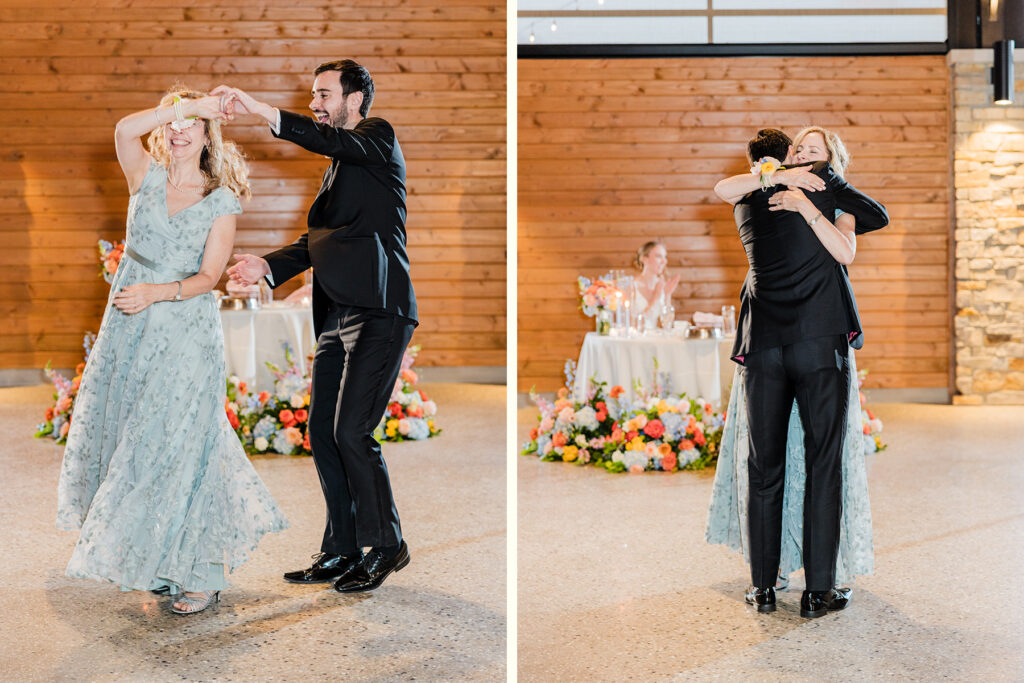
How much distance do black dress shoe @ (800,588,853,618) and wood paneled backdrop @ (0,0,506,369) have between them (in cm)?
621

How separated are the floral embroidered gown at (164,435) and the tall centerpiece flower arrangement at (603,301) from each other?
344cm

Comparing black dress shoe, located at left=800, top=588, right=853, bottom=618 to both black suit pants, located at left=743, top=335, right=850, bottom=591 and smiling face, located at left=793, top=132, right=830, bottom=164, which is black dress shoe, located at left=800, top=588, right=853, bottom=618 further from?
smiling face, located at left=793, top=132, right=830, bottom=164

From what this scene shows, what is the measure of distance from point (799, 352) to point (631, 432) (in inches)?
110

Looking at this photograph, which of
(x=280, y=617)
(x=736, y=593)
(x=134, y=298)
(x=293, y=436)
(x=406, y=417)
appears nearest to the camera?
(x=134, y=298)

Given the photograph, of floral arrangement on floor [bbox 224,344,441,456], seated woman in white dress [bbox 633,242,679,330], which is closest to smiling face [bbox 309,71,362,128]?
floral arrangement on floor [bbox 224,344,441,456]

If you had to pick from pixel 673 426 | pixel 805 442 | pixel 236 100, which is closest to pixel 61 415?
pixel 673 426

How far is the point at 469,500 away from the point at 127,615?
1904 mm

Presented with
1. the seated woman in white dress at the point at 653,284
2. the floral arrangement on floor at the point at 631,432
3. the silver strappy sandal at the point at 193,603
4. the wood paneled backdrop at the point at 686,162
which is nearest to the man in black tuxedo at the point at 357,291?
the silver strappy sandal at the point at 193,603

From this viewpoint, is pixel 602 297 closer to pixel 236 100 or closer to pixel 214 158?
pixel 214 158

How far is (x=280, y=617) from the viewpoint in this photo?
Result: 280 centimetres

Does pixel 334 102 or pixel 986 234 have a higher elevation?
pixel 986 234

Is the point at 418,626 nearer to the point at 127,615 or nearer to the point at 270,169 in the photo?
the point at 127,615

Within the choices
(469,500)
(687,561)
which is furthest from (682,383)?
(687,561)

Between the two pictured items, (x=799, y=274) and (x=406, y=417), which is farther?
(x=406, y=417)
